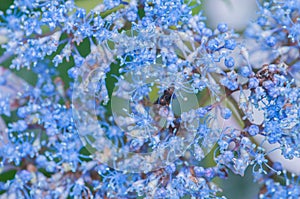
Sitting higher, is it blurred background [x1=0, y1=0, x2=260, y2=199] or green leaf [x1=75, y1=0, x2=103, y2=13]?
green leaf [x1=75, y1=0, x2=103, y2=13]

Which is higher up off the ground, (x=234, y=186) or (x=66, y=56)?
(x=66, y=56)

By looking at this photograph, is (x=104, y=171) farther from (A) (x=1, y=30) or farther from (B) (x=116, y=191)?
(A) (x=1, y=30)

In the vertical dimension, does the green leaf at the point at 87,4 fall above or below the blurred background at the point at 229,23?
above

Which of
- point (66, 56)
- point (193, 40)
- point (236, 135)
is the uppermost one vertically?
point (66, 56)

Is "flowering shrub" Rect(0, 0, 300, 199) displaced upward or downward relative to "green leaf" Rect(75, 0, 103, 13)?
downward

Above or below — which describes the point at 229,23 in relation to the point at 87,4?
below

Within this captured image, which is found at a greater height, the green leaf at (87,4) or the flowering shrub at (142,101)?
the green leaf at (87,4)

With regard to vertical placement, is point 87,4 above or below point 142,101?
above

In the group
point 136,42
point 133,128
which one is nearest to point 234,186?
point 133,128
